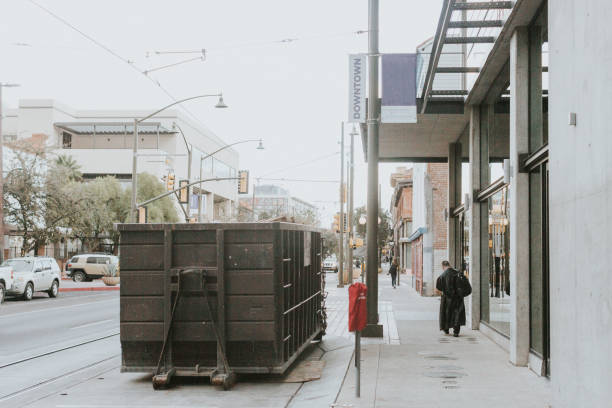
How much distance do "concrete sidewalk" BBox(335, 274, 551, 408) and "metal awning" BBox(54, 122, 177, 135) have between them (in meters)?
61.3

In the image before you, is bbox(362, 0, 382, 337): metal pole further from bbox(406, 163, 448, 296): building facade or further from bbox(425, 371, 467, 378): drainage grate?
bbox(406, 163, 448, 296): building facade

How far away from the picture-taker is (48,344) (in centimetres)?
1412

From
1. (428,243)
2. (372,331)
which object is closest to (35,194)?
(428,243)

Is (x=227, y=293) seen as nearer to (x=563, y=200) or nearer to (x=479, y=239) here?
(x=563, y=200)

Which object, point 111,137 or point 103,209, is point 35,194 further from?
point 111,137

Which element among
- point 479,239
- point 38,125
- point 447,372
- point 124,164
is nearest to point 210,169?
point 124,164

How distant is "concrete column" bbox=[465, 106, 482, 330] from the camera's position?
15633 mm

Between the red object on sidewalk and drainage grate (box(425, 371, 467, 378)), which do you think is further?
drainage grate (box(425, 371, 467, 378))

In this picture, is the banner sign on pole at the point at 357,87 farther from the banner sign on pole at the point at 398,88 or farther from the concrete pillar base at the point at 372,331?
the concrete pillar base at the point at 372,331

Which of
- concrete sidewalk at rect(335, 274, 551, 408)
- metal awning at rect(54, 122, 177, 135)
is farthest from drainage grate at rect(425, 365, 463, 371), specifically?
metal awning at rect(54, 122, 177, 135)

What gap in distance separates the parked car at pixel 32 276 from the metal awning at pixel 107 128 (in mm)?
42937

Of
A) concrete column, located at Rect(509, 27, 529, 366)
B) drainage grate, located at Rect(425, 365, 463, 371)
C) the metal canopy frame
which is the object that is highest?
the metal canopy frame

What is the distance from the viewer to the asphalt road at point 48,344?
9.96 metres

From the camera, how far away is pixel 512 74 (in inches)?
424
